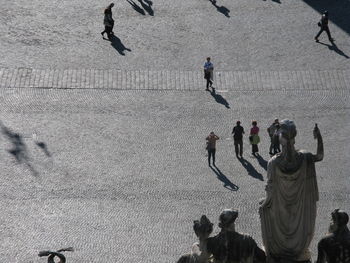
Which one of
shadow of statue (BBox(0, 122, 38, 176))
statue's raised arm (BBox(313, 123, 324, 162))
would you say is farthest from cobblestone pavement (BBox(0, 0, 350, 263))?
statue's raised arm (BBox(313, 123, 324, 162))

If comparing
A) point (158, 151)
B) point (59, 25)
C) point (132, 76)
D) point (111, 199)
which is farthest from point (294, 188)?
point (59, 25)

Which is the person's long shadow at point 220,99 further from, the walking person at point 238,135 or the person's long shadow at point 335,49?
the person's long shadow at point 335,49

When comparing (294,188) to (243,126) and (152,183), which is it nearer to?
(152,183)

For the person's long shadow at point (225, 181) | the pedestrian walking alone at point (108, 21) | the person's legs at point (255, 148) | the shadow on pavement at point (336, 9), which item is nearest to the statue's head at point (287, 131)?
the person's long shadow at point (225, 181)

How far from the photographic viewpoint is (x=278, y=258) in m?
19.0

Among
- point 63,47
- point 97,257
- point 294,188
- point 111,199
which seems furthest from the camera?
point 63,47

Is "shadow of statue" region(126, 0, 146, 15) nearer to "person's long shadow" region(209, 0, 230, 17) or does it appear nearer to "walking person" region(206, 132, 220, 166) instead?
"person's long shadow" region(209, 0, 230, 17)

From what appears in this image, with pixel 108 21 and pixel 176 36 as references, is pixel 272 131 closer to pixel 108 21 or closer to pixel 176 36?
pixel 176 36

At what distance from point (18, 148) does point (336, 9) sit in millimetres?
17956

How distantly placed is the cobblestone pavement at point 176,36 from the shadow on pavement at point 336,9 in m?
0.04

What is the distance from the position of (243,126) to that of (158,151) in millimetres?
3540

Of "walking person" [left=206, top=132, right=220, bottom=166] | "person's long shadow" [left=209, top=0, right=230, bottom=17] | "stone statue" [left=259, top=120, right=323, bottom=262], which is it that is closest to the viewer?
"stone statue" [left=259, top=120, right=323, bottom=262]

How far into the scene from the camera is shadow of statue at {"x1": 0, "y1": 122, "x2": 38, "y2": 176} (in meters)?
37.0

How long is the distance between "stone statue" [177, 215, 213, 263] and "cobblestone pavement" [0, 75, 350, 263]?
13.1 m
